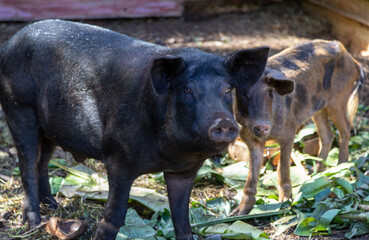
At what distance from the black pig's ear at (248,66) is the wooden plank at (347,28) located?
17.3 ft

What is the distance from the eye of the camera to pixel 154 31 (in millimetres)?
10203

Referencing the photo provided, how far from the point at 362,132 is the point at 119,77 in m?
4.18

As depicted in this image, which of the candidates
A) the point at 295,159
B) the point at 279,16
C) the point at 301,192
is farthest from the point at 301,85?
the point at 279,16

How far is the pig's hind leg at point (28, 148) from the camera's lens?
16.3 ft

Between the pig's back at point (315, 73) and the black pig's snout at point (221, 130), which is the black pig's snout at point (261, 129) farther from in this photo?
the black pig's snout at point (221, 130)

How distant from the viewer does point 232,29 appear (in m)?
10.5

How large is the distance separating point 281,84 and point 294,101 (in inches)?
34.6

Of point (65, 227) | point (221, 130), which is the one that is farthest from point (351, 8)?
point (221, 130)

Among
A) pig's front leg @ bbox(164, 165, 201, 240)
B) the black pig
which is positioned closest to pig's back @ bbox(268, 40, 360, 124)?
pig's front leg @ bbox(164, 165, 201, 240)

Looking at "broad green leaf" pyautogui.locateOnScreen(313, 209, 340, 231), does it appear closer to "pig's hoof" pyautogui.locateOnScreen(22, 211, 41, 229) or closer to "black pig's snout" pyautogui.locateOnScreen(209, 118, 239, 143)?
"black pig's snout" pyautogui.locateOnScreen(209, 118, 239, 143)

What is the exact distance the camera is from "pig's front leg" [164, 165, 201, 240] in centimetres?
462

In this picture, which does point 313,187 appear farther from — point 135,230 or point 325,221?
point 135,230

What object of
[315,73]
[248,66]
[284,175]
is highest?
[248,66]

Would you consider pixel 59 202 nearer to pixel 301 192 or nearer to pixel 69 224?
pixel 69 224
